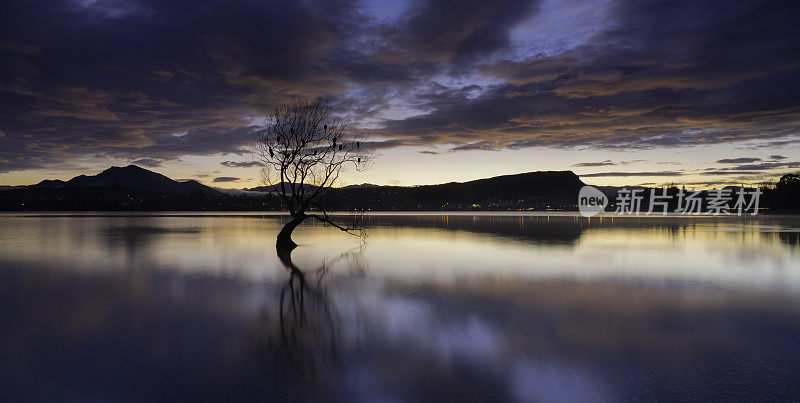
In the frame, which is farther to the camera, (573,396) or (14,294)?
(14,294)

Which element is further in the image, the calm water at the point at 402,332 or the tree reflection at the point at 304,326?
the tree reflection at the point at 304,326

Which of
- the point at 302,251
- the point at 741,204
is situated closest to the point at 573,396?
the point at 302,251

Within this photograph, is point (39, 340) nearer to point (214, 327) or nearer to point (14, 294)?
point (214, 327)

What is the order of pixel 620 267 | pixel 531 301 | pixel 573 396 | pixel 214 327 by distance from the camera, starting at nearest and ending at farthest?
pixel 573 396
pixel 214 327
pixel 531 301
pixel 620 267

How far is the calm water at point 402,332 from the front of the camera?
6348mm

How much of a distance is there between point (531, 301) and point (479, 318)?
2.50 meters

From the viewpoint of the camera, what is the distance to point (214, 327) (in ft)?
31.1

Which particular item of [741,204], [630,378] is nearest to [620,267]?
[630,378]

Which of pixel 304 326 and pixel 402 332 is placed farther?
pixel 304 326

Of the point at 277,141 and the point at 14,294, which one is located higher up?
the point at 277,141

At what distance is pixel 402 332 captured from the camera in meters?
9.01

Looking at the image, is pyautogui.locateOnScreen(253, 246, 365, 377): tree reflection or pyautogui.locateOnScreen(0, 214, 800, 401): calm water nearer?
pyautogui.locateOnScreen(0, 214, 800, 401): calm water

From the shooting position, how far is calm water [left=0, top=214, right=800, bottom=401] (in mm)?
6348

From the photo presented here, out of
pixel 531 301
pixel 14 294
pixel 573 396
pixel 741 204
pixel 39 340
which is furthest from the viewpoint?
pixel 741 204
